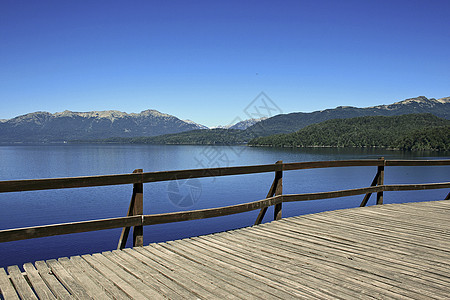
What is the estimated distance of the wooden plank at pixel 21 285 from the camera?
131 inches

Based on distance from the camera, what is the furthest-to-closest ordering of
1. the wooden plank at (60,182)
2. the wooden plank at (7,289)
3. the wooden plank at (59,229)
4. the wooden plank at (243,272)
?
the wooden plank at (60,182) → the wooden plank at (59,229) → the wooden plank at (243,272) → the wooden plank at (7,289)

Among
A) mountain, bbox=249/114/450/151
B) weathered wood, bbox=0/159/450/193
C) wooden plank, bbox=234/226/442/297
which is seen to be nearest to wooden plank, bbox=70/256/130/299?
weathered wood, bbox=0/159/450/193

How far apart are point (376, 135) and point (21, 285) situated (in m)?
159

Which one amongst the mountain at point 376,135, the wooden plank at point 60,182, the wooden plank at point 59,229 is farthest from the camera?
the mountain at point 376,135

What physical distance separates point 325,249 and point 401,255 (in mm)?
Answer: 988

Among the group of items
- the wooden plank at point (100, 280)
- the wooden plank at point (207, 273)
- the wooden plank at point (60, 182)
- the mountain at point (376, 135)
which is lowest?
the wooden plank at point (207, 273)

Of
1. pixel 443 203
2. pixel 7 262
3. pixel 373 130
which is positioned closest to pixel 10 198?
pixel 7 262

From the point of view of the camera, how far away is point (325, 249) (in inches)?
200

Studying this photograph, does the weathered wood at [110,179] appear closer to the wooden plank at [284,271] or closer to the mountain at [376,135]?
the wooden plank at [284,271]

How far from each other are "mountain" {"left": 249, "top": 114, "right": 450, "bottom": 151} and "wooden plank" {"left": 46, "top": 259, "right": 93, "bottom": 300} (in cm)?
12280

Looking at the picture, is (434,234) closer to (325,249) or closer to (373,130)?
(325,249)

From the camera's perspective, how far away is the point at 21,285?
3570 mm

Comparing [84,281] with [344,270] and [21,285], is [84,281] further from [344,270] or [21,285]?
[344,270]

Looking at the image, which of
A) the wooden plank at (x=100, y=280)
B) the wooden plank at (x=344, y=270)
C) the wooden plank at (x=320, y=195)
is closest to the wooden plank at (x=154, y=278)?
the wooden plank at (x=100, y=280)
